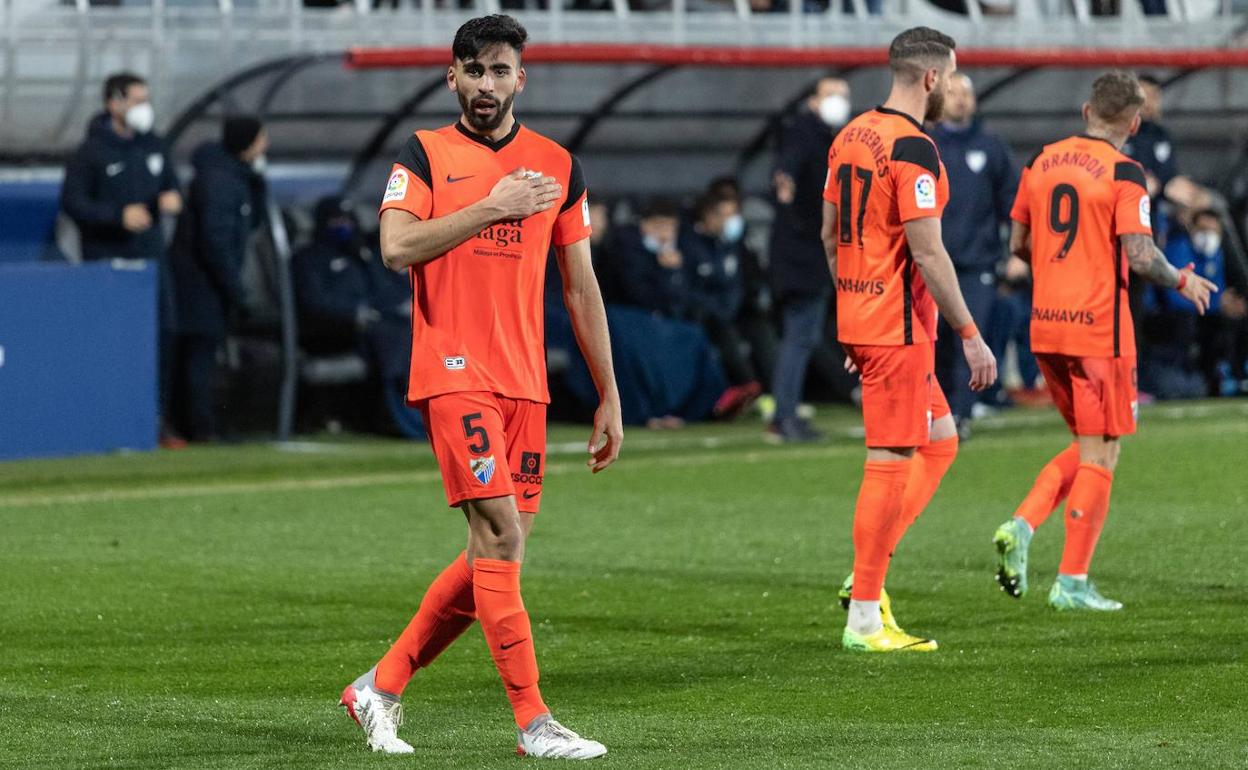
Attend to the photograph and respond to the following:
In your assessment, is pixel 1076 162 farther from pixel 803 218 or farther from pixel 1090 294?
pixel 803 218

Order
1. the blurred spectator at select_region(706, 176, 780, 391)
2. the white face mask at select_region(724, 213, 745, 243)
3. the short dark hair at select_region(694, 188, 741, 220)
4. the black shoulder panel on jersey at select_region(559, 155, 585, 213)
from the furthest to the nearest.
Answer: the blurred spectator at select_region(706, 176, 780, 391) < the white face mask at select_region(724, 213, 745, 243) < the short dark hair at select_region(694, 188, 741, 220) < the black shoulder panel on jersey at select_region(559, 155, 585, 213)

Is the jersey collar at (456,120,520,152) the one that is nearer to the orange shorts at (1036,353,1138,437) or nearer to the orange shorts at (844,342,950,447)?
the orange shorts at (844,342,950,447)

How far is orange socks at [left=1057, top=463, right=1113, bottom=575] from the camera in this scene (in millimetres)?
8141

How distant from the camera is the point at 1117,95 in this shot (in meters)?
8.30

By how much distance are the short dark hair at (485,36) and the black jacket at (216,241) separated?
894cm

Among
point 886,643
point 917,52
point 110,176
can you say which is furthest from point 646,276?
point 886,643

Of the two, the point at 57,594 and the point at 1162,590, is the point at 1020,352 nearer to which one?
the point at 1162,590

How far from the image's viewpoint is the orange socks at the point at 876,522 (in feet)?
24.3

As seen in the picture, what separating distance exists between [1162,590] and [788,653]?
73.8 inches

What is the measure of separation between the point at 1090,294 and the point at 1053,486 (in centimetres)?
72

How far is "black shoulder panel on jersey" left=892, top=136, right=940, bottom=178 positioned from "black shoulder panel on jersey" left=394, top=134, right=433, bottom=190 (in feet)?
7.02

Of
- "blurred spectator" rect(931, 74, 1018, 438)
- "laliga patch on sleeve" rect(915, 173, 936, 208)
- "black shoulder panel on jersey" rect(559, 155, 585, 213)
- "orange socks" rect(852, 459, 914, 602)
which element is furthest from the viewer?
"blurred spectator" rect(931, 74, 1018, 438)

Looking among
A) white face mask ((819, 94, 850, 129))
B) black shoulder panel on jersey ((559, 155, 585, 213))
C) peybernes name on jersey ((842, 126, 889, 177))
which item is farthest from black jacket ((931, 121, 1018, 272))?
black shoulder panel on jersey ((559, 155, 585, 213))

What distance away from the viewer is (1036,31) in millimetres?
21891
